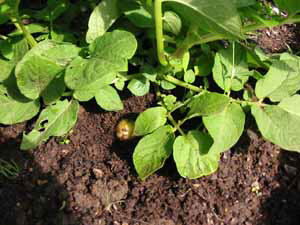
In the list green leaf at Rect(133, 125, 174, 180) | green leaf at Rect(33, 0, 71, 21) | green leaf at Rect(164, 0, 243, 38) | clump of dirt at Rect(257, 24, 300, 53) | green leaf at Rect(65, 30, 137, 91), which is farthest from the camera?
clump of dirt at Rect(257, 24, 300, 53)

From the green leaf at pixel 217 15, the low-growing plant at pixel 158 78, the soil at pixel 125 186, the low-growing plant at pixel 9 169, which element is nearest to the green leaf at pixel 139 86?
the low-growing plant at pixel 158 78

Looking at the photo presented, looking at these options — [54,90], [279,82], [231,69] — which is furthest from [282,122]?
[54,90]

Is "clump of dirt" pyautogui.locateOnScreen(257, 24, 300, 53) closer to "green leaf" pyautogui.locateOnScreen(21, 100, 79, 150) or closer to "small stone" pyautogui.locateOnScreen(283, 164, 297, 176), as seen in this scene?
"small stone" pyautogui.locateOnScreen(283, 164, 297, 176)

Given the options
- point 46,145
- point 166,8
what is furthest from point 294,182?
point 46,145

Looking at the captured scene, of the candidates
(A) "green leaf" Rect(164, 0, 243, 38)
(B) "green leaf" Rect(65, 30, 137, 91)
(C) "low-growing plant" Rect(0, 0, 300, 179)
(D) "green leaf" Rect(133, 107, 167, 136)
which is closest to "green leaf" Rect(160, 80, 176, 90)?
(C) "low-growing plant" Rect(0, 0, 300, 179)

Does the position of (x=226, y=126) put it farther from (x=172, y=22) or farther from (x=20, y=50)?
(x=20, y=50)

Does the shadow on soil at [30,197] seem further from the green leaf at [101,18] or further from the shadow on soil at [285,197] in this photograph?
the shadow on soil at [285,197]

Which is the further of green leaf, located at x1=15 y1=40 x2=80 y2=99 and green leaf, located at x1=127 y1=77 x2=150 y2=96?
green leaf, located at x1=127 y1=77 x2=150 y2=96

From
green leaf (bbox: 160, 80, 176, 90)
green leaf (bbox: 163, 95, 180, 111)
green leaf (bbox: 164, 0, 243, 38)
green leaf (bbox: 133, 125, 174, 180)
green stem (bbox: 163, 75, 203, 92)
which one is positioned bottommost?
green leaf (bbox: 133, 125, 174, 180)
